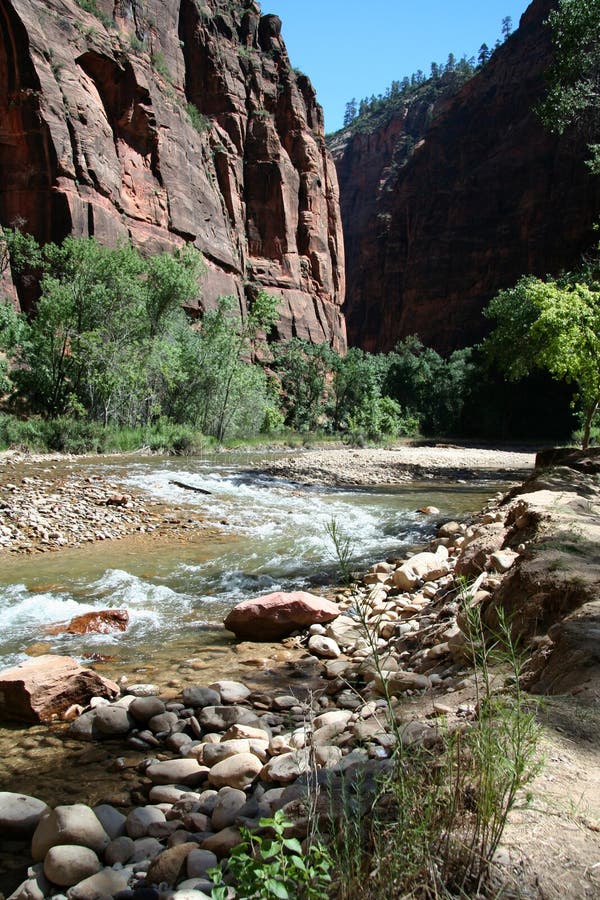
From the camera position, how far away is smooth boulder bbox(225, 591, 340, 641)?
4.82m

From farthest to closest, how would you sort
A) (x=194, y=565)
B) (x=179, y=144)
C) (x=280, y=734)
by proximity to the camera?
(x=179, y=144)
(x=194, y=565)
(x=280, y=734)

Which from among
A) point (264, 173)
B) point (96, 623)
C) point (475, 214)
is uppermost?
point (475, 214)

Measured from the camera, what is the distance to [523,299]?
2058 cm

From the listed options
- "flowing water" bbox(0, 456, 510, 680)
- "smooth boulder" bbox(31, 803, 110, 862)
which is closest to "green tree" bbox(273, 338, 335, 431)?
"flowing water" bbox(0, 456, 510, 680)

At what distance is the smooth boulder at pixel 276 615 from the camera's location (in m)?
4.82

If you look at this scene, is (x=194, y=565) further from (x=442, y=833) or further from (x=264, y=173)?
(x=264, y=173)

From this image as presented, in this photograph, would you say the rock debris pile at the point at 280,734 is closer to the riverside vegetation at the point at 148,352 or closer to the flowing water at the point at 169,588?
the flowing water at the point at 169,588

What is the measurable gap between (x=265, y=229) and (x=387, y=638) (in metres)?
54.3

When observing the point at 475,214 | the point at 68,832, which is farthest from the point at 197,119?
the point at 68,832

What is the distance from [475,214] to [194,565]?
7355 cm

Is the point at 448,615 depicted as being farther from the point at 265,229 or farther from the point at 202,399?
the point at 265,229

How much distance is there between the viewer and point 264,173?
53625mm

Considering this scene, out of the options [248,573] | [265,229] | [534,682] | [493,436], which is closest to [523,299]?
[248,573]

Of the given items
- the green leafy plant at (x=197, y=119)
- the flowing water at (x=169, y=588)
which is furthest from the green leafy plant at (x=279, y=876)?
the green leafy plant at (x=197, y=119)
